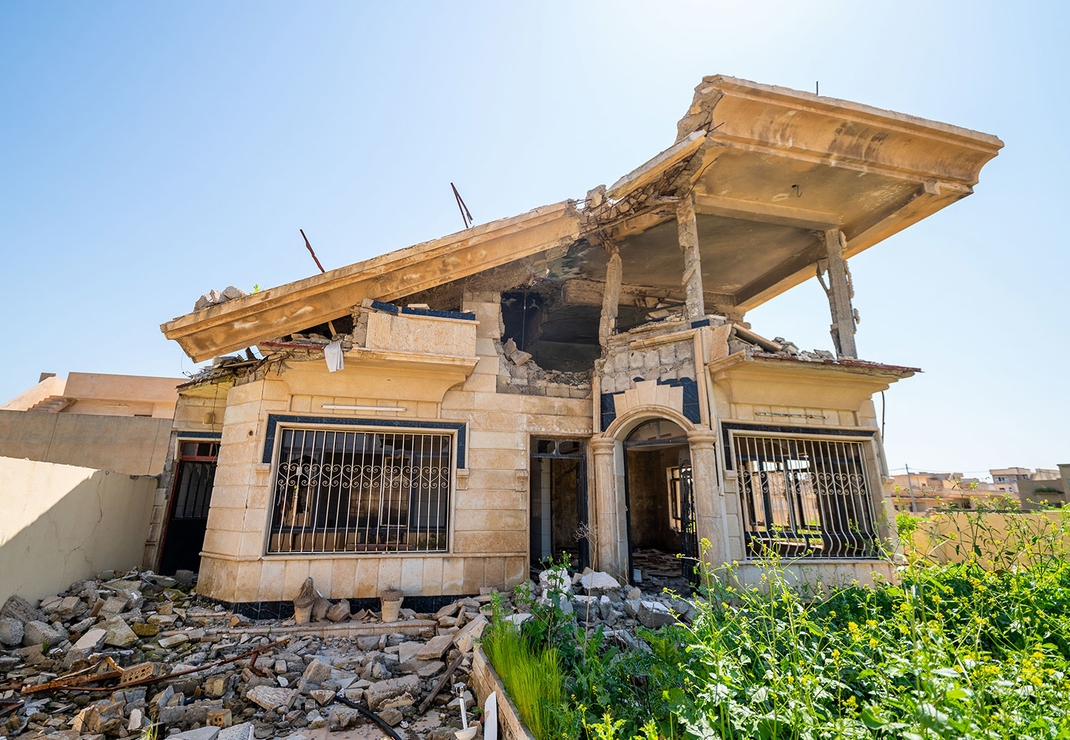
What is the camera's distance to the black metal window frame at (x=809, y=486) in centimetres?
750

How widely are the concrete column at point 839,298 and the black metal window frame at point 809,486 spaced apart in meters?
1.80

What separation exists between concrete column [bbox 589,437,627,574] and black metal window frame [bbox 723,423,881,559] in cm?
184

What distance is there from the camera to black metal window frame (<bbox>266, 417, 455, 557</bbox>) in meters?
7.51

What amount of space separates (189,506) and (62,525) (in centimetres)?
285

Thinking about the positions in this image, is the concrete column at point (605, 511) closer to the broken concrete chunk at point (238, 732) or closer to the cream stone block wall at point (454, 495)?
the cream stone block wall at point (454, 495)

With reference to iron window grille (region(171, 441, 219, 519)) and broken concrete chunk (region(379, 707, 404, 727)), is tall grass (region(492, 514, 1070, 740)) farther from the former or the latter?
iron window grille (region(171, 441, 219, 519))

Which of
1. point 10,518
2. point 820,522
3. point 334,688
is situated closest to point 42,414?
point 10,518

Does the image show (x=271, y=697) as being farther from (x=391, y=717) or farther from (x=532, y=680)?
(x=532, y=680)

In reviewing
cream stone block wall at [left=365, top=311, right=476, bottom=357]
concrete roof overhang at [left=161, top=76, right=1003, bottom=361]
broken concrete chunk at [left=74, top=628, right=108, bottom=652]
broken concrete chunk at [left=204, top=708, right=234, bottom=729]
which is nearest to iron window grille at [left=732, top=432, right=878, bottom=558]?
concrete roof overhang at [left=161, top=76, right=1003, bottom=361]

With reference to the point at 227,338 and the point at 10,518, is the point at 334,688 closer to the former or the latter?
the point at 10,518

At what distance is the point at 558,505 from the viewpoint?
12641mm

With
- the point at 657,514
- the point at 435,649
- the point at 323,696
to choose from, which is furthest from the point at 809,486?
the point at 657,514

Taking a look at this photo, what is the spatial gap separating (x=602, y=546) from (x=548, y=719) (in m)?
4.82

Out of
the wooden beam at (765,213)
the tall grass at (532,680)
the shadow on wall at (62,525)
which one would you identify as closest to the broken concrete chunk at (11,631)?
the shadow on wall at (62,525)
